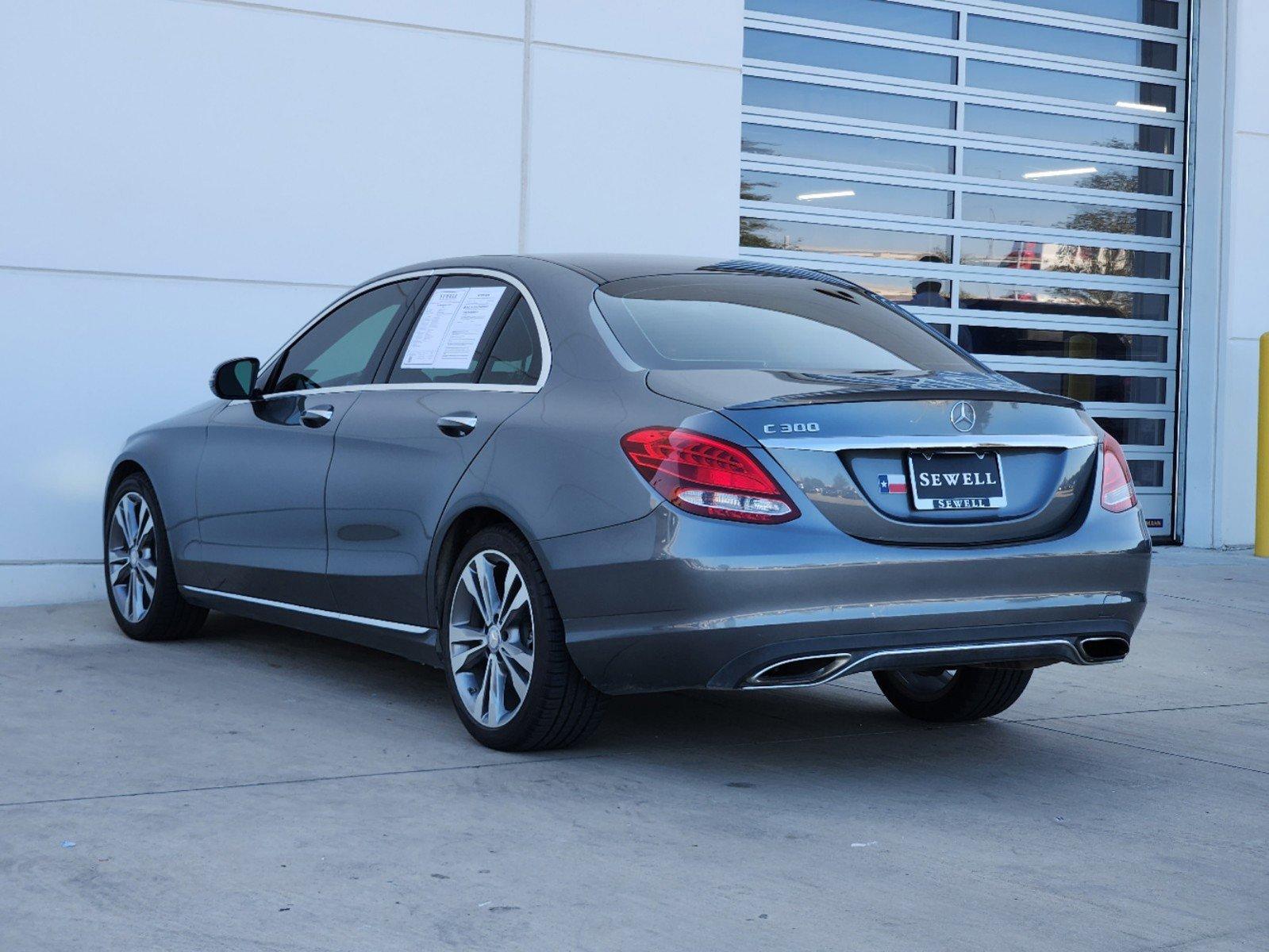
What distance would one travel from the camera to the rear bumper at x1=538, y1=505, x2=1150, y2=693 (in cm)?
438

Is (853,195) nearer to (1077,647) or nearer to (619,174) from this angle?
(619,174)

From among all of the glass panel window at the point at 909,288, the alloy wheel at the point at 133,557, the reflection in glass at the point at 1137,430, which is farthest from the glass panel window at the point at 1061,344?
the alloy wheel at the point at 133,557

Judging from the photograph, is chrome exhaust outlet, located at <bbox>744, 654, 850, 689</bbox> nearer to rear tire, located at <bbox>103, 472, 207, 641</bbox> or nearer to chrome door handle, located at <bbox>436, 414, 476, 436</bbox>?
chrome door handle, located at <bbox>436, 414, 476, 436</bbox>

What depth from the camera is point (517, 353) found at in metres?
5.29

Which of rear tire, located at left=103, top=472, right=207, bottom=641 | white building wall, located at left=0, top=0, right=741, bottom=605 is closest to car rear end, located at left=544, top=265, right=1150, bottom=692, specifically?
rear tire, located at left=103, top=472, right=207, bottom=641

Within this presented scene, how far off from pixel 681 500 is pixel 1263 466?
8.28 meters

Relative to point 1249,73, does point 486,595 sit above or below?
below

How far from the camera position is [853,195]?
11.3 metres

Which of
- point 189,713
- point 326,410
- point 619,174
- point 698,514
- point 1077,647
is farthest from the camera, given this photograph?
point 619,174

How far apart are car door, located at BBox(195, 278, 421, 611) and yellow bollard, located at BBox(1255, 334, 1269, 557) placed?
24.6ft

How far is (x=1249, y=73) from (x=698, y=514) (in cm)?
938

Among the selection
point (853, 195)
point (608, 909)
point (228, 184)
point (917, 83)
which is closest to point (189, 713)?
point (608, 909)

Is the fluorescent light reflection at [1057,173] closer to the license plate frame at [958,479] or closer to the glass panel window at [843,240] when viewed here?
the glass panel window at [843,240]

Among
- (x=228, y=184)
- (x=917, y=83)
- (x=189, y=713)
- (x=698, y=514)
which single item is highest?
(x=917, y=83)
